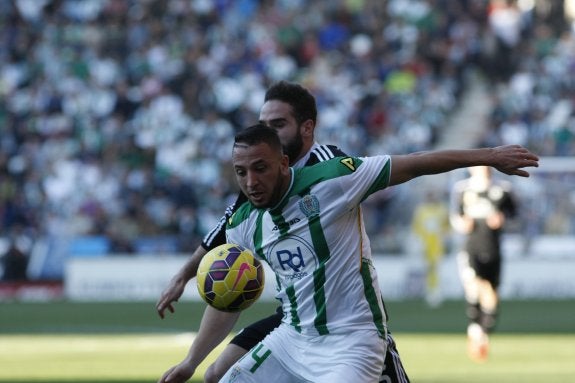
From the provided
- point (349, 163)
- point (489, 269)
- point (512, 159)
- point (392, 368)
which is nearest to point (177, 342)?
point (489, 269)

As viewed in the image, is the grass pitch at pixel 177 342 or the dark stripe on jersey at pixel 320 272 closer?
the dark stripe on jersey at pixel 320 272

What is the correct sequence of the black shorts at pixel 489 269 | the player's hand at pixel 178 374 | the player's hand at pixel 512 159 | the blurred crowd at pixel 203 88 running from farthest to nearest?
the blurred crowd at pixel 203 88 → the black shorts at pixel 489 269 → the player's hand at pixel 178 374 → the player's hand at pixel 512 159

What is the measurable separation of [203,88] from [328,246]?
2320cm

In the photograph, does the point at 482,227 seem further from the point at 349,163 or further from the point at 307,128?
the point at 349,163

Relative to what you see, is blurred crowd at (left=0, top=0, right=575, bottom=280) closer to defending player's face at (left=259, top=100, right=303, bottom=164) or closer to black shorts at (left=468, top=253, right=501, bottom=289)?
black shorts at (left=468, top=253, right=501, bottom=289)

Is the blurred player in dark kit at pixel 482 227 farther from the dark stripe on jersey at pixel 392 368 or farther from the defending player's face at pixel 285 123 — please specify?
the dark stripe on jersey at pixel 392 368

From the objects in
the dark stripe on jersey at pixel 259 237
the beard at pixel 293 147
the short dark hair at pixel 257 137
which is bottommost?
the dark stripe on jersey at pixel 259 237

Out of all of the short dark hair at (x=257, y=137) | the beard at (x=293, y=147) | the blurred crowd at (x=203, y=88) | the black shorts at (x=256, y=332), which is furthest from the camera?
the blurred crowd at (x=203, y=88)

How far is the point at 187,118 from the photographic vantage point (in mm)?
29203

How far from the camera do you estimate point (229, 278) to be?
6.72 meters

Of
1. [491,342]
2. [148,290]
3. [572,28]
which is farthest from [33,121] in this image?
[491,342]

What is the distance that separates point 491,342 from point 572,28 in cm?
1584

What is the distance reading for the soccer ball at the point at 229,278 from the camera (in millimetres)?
6727

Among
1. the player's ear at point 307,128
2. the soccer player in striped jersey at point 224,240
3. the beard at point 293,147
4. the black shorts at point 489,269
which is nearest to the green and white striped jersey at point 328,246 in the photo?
the soccer player in striped jersey at point 224,240
